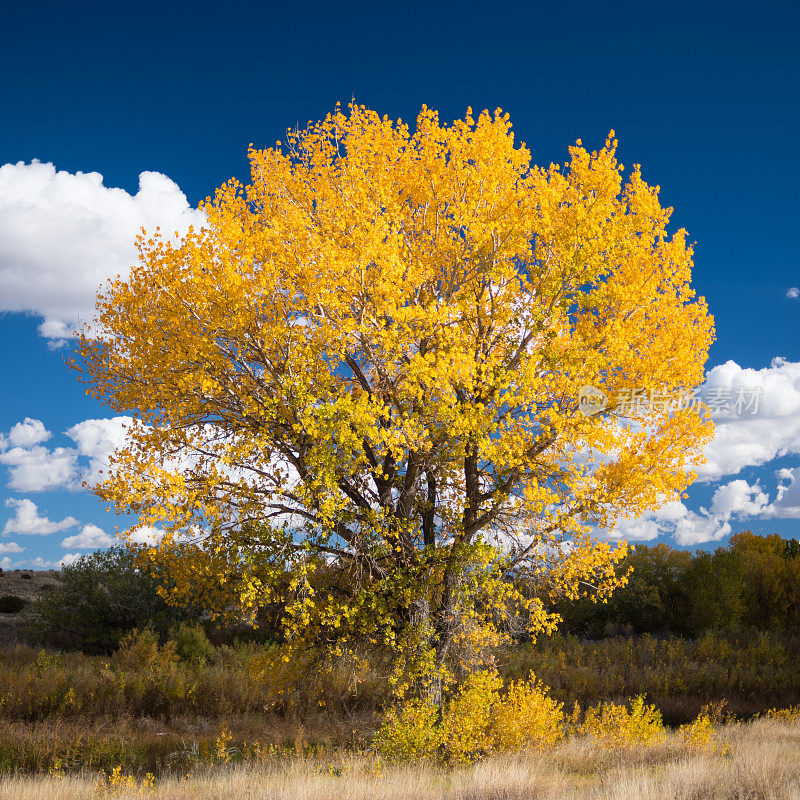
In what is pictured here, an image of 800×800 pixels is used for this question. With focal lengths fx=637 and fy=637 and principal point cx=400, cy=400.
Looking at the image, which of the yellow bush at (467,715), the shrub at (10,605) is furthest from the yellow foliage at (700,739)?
the shrub at (10,605)

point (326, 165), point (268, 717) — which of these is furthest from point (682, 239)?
point (268, 717)

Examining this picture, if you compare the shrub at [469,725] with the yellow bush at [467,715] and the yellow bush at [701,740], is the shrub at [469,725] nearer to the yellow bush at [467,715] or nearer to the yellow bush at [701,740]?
the yellow bush at [467,715]

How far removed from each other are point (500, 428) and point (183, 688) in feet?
41.5

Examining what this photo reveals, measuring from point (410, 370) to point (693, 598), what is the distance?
90.7ft

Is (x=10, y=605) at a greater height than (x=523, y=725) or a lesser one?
greater

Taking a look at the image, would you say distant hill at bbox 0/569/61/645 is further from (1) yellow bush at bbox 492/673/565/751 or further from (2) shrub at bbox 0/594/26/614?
(1) yellow bush at bbox 492/673/565/751

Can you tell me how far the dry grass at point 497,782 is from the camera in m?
7.86

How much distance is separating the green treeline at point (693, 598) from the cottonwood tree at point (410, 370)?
22.6m

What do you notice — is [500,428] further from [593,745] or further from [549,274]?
[593,745]

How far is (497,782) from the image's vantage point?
8.78 m

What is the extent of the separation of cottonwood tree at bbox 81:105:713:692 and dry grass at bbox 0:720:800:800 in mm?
1897

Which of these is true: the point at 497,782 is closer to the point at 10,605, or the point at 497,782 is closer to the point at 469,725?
the point at 469,725

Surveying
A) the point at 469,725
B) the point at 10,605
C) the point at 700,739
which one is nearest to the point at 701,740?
the point at 700,739

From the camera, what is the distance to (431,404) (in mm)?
9680
